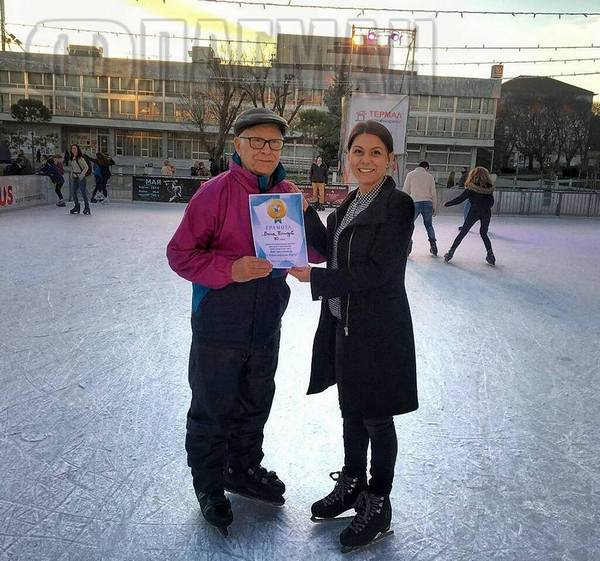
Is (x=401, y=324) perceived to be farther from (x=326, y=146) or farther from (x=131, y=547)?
(x=326, y=146)

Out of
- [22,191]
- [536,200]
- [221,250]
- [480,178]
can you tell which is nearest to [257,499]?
[221,250]

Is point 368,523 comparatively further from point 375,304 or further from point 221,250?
point 221,250

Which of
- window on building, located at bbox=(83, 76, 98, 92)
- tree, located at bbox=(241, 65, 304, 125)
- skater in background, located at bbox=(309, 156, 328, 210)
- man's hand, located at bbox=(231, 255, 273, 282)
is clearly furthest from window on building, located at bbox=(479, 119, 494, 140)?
man's hand, located at bbox=(231, 255, 273, 282)

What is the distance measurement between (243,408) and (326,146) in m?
41.2

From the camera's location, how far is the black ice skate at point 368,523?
191 cm

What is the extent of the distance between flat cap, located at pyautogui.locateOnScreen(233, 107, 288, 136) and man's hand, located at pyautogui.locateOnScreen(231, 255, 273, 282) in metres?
0.46

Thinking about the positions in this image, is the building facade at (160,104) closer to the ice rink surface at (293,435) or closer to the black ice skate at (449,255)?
the black ice skate at (449,255)

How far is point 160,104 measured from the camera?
48219mm

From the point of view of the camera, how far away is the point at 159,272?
645cm

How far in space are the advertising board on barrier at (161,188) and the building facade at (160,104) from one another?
27189 mm

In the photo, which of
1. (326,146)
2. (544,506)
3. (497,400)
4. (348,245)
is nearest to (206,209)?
(348,245)

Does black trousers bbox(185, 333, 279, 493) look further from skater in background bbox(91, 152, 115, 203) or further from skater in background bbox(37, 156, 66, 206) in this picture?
skater in background bbox(91, 152, 115, 203)

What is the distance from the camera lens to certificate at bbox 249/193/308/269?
71.5 inches


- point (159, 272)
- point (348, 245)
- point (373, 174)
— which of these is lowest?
point (159, 272)
